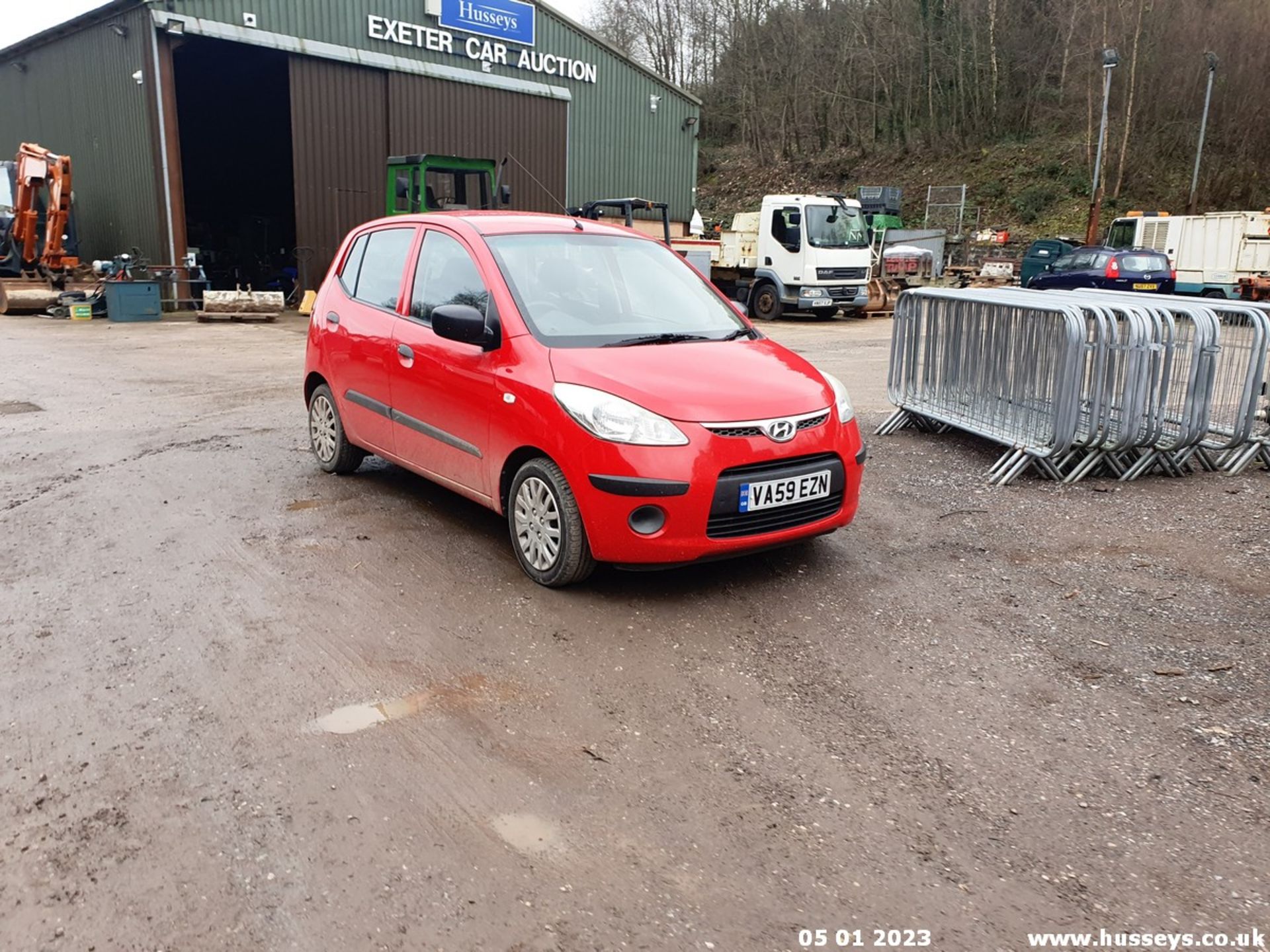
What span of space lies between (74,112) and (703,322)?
74.5 ft

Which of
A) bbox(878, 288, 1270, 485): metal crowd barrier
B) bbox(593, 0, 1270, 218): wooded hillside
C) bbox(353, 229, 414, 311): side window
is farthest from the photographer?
bbox(593, 0, 1270, 218): wooded hillside

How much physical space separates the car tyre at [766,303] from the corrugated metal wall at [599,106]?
6.69m

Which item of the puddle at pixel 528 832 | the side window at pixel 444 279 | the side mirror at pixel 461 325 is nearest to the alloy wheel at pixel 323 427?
the side window at pixel 444 279

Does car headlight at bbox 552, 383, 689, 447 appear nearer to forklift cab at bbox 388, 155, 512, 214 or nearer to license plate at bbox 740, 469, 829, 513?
license plate at bbox 740, 469, 829, 513

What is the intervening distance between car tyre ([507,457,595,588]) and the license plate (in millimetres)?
766

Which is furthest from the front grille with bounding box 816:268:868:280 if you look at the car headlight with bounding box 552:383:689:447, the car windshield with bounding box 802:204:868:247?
the car headlight with bounding box 552:383:689:447

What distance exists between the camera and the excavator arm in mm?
19484

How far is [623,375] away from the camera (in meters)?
4.61

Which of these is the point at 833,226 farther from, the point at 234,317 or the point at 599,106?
the point at 234,317

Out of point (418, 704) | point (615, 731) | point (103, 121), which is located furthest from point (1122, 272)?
point (418, 704)

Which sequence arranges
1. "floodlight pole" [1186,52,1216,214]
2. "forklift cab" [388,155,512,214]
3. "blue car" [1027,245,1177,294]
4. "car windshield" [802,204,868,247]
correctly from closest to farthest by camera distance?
"forklift cab" [388,155,512,214]
"car windshield" [802,204,868,247]
"blue car" [1027,245,1177,294]
"floodlight pole" [1186,52,1216,214]

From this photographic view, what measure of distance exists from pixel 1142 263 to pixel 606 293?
21.7 m

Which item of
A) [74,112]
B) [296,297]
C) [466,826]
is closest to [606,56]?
[296,297]

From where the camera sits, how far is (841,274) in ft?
69.5
